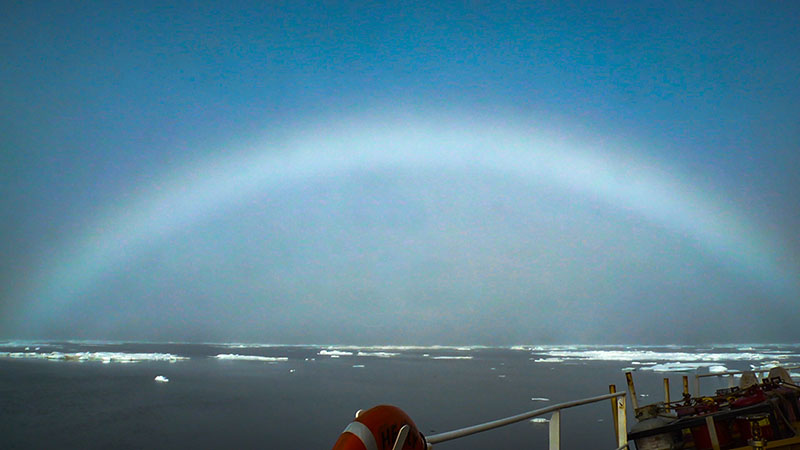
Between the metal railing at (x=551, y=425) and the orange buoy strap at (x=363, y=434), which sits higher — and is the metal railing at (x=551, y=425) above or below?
below

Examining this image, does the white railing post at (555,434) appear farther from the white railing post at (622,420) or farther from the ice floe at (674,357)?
the ice floe at (674,357)

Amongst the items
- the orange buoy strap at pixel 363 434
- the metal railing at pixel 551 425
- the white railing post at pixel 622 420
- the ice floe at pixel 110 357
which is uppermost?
the orange buoy strap at pixel 363 434

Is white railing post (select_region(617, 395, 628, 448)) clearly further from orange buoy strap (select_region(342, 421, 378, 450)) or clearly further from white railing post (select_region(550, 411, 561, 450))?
orange buoy strap (select_region(342, 421, 378, 450))

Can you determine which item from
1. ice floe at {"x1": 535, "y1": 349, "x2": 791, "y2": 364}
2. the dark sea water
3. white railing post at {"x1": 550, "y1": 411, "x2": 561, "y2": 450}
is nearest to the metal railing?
white railing post at {"x1": 550, "y1": 411, "x2": 561, "y2": 450}

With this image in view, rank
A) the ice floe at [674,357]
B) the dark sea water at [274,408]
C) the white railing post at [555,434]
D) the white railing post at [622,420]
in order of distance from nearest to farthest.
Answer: the white railing post at [555,434] → the white railing post at [622,420] → the dark sea water at [274,408] → the ice floe at [674,357]

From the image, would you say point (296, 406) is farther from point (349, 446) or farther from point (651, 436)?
point (349, 446)

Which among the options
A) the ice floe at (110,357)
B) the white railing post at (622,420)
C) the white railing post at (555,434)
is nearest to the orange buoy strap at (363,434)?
the white railing post at (555,434)

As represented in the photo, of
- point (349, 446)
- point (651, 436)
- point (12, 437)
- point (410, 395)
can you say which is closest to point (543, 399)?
point (410, 395)

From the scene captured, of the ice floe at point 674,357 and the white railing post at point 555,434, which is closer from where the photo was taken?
the white railing post at point 555,434
